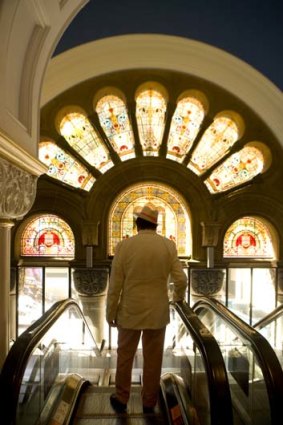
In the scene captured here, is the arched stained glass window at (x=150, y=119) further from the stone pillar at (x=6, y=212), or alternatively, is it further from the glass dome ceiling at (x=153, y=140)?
the stone pillar at (x=6, y=212)

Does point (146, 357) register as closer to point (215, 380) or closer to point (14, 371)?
point (215, 380)

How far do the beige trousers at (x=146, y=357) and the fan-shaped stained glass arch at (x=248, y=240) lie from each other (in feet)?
17.9

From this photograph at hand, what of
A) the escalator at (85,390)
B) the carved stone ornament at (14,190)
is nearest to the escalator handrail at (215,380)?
the escalator at (85,390)

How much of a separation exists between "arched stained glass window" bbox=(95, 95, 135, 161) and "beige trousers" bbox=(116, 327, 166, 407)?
5.46 m

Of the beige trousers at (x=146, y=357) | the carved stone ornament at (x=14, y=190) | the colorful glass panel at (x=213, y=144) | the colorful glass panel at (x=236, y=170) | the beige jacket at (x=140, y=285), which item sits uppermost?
the colorful glass panel at (x=213, y=144)

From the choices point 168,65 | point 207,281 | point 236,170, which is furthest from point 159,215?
point 168,65

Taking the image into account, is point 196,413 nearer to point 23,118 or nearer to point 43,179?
point 23,118

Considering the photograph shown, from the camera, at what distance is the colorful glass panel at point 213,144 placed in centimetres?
759

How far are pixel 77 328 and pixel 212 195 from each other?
12.0 ft

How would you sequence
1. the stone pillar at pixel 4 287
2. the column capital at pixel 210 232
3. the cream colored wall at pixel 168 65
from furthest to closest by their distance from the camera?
the column capital at pixel 210 232 < the cream colored wall at pixel 168 65 < the stone pillar at pixel 4 287

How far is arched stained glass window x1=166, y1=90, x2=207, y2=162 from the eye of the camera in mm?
7547

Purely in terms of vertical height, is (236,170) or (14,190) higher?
(236,170)

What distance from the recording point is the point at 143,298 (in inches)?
94.6

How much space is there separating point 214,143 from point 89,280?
383 cm
